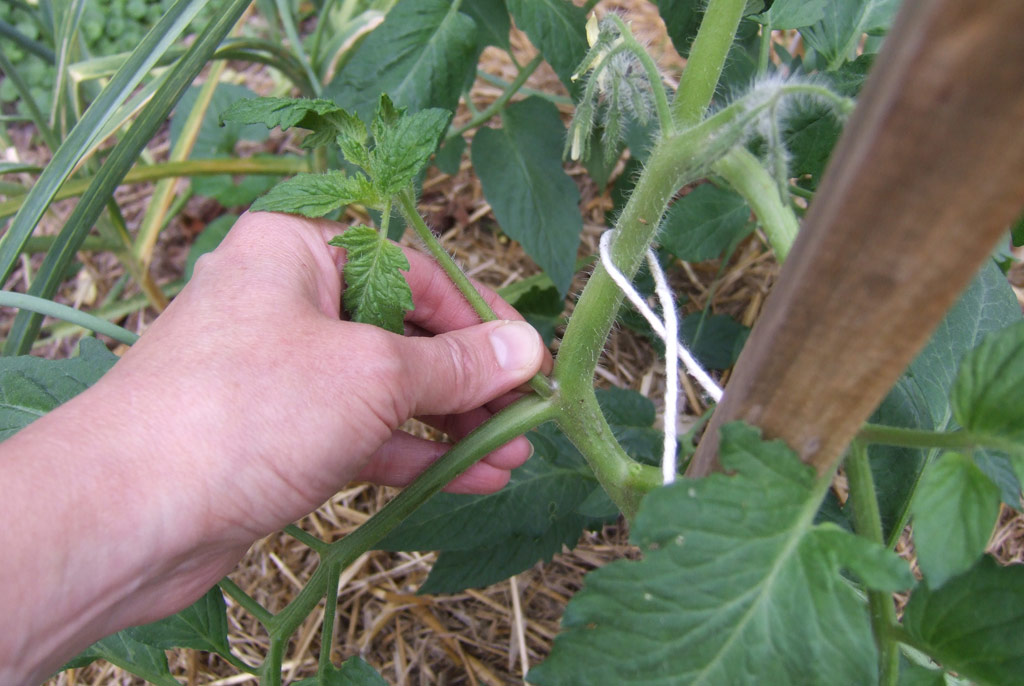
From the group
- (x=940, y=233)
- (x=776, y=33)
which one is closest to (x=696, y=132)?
Result: (x=940, y=233)

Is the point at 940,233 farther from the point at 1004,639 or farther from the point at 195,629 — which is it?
the point at 195,629

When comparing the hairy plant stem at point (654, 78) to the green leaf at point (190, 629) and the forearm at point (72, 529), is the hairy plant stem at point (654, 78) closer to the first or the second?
the forearm at point (72, 529)

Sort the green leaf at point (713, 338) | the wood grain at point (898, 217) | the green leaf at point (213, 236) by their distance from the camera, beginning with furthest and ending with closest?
the green leaf at point (213, 236) < the green leaf at point (713, 338) < the wood grain at point (898, 217)

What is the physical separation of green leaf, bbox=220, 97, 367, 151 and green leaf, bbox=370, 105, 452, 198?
32mm

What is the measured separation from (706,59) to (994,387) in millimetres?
394

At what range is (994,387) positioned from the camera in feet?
1.78

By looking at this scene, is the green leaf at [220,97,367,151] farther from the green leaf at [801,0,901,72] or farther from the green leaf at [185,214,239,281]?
the green leaf at [185,214,239,281]

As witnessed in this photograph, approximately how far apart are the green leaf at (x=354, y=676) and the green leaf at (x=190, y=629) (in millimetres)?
164

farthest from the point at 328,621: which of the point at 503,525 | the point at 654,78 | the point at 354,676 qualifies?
the point at 654,78

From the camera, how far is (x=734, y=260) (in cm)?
166

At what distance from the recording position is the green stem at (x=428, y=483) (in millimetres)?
815

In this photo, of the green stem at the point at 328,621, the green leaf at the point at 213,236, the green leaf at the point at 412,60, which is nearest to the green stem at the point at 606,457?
the green stem at the point at 328,621

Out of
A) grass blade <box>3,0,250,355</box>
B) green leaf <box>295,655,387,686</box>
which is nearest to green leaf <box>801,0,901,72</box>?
grass blade <box>3,0,250,355</box>

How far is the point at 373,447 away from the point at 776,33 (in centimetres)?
167
